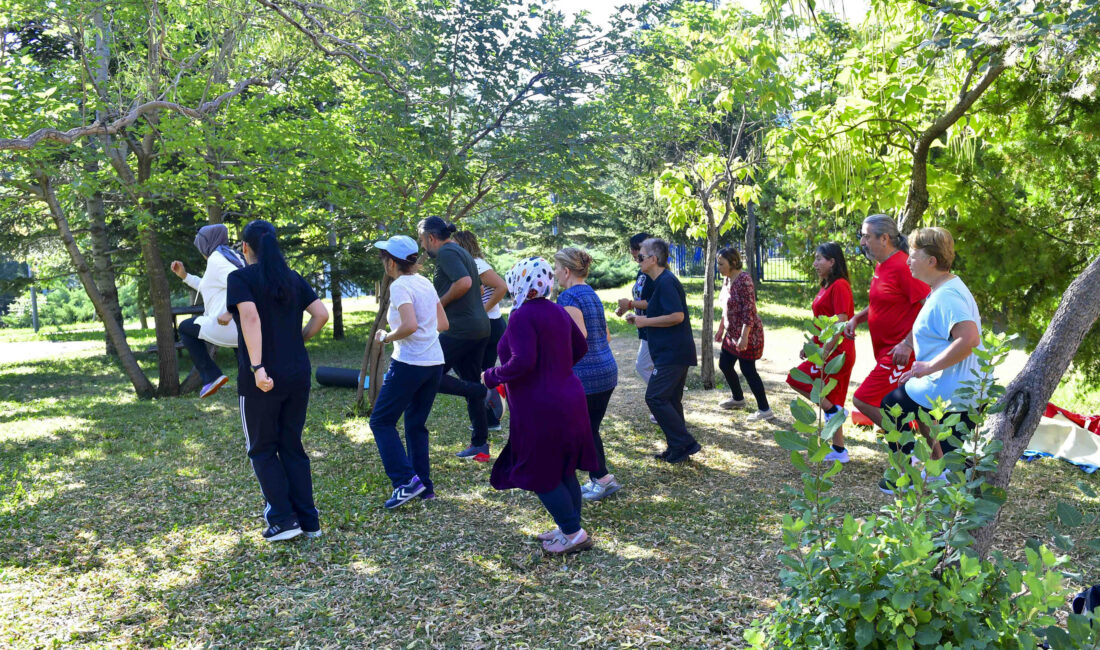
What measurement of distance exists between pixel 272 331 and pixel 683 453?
10.5 feet

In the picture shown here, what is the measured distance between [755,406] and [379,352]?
3.96 meters

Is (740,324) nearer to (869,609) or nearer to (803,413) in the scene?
(803,413)

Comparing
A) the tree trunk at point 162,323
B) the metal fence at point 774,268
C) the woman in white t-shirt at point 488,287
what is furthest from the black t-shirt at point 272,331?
the metal fence at point 774,268

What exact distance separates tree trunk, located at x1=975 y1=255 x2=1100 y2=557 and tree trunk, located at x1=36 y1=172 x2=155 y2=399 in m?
10.7

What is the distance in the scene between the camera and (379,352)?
309 inches

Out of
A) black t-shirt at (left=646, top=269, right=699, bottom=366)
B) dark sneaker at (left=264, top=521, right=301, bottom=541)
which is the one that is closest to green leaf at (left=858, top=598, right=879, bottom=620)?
dark sneaker at (left=264, top=521, right=301, bottom=541)

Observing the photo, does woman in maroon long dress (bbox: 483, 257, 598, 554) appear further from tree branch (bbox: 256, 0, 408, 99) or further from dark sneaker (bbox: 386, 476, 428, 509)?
tree branch (bbox: 256, 0, 408, 99)

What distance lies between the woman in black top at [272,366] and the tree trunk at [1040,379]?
11.0ft

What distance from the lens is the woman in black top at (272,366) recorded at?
4180 millimetres

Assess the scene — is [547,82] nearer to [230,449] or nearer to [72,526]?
[230,449]

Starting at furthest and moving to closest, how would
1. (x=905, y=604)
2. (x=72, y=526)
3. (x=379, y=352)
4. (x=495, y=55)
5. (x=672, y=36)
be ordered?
(x=672, y=36)
(x=495, y=55)
(x=379, y=352)
(x=72, y=526)
(x=905, y=604)

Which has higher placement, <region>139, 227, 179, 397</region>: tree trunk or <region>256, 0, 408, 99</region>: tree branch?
<region>256, 0, 408, 99</region>: tree branch

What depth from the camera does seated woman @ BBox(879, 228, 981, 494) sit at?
153 inches

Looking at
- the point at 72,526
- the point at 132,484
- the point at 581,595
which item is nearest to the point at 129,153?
the point at 132,484
